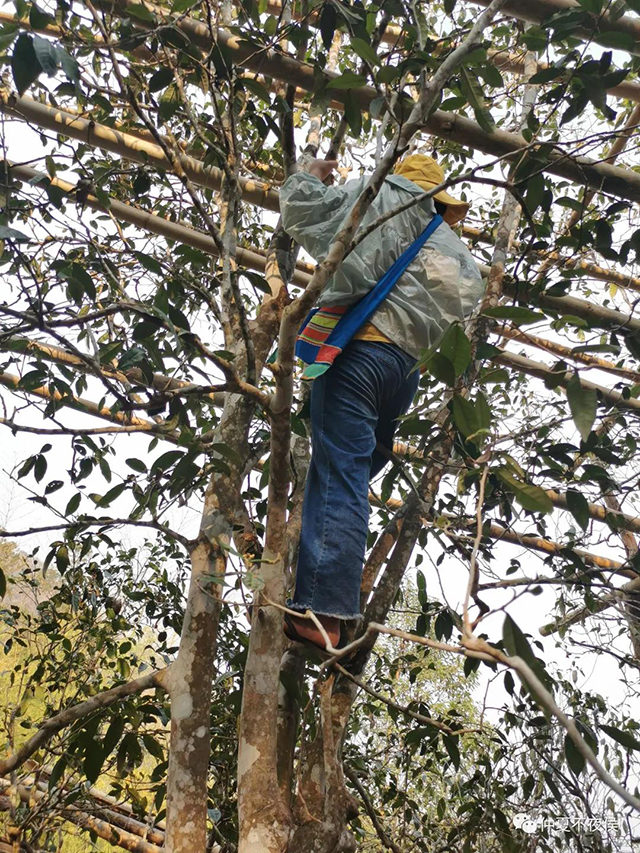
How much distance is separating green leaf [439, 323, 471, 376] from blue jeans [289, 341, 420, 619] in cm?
51

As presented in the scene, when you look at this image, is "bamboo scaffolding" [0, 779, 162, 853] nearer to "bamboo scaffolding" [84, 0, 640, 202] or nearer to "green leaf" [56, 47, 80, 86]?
"green leaf" [56, 47, 80, 86]

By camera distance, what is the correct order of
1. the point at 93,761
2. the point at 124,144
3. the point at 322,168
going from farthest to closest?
the point at 124,144 → the point at 322,168 → the point at 93,761

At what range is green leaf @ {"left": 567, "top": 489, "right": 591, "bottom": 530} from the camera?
1.79m

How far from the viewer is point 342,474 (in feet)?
5.38

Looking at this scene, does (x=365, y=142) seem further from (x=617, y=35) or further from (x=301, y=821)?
(x=301, y=821)

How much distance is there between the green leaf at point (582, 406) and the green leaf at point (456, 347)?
23 centimetres

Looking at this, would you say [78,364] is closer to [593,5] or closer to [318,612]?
[318,612]

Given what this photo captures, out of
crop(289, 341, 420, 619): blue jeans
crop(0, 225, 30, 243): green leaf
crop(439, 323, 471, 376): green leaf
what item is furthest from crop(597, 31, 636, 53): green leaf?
crop(0, 225, 30, 243): green leaf

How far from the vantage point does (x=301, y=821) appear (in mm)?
1388

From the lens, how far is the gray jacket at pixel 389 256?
175 centimetres

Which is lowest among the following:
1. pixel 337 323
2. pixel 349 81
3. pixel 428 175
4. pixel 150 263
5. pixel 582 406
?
pixel 582 406

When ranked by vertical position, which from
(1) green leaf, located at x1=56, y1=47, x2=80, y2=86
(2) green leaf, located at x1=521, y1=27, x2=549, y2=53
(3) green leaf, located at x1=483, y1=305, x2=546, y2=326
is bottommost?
(3) green leaf, located at x1=483, y1=305, x2=546, y2=326

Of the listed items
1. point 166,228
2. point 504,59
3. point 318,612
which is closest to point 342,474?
point 318,612

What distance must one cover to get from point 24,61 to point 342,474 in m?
0.99
